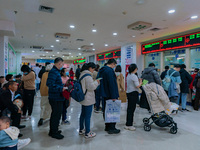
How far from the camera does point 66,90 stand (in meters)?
2.52

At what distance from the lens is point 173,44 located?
23.5ft

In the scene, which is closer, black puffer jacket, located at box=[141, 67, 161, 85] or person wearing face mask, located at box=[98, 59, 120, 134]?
person wearing face mask, located at box=[98, 59, 120, 134]

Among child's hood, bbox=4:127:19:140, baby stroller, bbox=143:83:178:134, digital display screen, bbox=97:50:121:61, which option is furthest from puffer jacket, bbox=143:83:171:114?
digital display screen, bbox=97:50:121:61

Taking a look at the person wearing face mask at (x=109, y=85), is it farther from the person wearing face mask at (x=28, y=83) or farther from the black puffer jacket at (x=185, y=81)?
the black puffer jacket at (x=185, y=81)

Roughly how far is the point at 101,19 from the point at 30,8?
226 centimetres

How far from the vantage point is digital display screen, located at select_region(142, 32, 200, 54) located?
6266mm

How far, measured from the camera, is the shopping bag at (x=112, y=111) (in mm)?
2797

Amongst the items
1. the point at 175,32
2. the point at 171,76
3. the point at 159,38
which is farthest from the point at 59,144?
the point at 159,38

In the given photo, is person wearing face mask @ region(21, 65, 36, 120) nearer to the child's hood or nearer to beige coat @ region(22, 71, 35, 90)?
beige coat @ region(22, 71, 35, 90)

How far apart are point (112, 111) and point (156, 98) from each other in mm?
981

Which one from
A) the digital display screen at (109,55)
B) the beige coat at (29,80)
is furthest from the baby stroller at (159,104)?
the digital display screen at (109,55)

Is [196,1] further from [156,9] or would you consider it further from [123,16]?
[123,16]

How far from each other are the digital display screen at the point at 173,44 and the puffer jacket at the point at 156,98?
4.48 m

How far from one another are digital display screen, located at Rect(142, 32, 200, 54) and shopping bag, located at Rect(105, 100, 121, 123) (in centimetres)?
535
